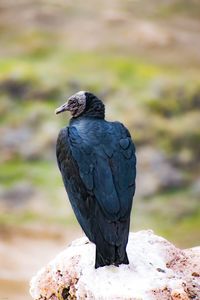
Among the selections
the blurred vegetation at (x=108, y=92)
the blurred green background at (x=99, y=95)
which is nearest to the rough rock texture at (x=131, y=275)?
the blurred green background at (x=99, y=95)

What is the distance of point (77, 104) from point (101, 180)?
71 cm

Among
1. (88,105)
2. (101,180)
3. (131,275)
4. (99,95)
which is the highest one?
(99,95)

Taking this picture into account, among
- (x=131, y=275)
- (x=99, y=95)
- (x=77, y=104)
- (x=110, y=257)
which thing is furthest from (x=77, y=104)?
(x=99, y=95)

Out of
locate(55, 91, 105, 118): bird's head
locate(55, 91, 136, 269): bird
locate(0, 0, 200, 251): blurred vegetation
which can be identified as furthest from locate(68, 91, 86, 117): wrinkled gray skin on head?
locate(0, 0, 200, 251): blurred vegetation

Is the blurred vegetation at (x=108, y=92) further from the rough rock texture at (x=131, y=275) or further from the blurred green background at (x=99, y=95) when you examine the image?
the rough rock texture at (x=131, y=275)

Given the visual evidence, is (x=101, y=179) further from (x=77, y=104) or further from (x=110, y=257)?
(x=77, y=104)

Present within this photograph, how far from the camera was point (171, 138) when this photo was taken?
12039 millimetres

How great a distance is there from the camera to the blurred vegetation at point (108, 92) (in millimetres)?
11195

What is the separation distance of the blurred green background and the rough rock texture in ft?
14.3

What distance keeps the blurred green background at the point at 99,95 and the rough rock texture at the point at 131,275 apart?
171 inches

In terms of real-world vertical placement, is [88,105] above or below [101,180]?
above

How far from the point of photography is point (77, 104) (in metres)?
5.05

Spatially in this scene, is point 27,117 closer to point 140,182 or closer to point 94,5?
point 140,182

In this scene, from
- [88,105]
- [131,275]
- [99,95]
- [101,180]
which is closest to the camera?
[131,275]
